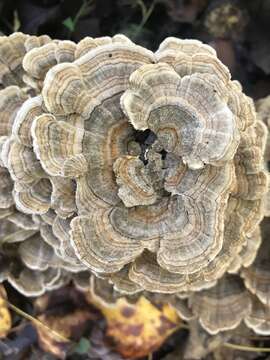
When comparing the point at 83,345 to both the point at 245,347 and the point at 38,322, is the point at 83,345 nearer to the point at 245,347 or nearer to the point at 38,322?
the point at 38,322

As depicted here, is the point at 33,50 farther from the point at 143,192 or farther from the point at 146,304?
the point at 146,304

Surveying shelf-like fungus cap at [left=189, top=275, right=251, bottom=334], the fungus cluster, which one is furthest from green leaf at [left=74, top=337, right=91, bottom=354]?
the fungus cluster

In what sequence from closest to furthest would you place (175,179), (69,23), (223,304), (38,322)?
1. (175,179)
2. (223,304)
3. (69,23)
4. (38,322)

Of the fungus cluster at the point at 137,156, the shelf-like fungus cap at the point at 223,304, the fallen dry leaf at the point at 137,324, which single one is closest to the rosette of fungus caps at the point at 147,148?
the fungus cluster at the point at 137,156

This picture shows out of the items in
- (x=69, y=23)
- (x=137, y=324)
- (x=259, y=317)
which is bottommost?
(x=137, y=324)

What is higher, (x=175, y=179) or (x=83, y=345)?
(x=175, y=179)

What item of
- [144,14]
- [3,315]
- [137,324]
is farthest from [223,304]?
[144,14]
